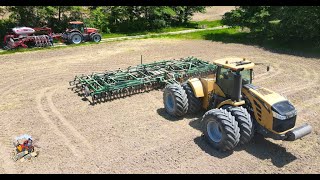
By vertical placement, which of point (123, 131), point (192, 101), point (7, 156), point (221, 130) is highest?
point (192, 101)

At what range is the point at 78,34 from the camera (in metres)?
25.8

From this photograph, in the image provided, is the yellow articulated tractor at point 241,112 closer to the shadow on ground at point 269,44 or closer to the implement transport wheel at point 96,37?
the shadow on ground at point 269,44

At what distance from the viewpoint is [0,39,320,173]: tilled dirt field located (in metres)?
9.20

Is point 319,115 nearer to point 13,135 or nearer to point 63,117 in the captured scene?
point 63,117

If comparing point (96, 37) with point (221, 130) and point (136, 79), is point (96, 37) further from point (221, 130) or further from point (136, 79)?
point (221, 130)

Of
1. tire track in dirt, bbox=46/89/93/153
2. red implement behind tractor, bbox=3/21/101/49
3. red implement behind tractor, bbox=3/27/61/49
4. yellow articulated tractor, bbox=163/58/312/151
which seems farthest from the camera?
red implement behind tractor, bbox=3/21/101/49

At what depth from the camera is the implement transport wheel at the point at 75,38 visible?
2538 cm

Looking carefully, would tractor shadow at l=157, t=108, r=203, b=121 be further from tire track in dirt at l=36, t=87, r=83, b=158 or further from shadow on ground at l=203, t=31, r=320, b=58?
shadow on ground at l=203, t=31, r=320, b=58

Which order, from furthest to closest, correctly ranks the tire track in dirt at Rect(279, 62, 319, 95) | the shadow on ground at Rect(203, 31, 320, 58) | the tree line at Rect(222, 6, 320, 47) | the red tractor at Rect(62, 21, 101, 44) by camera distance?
1. the red tractor at Rect(62, 21, 101, 44)
2. the shadow on ground at Rect(203, 31, 320, 58)
3. the tree line at Rect(222, 6, 320, 47)
4. the tire track in dirt at Rect(279, 62, 319, 95)

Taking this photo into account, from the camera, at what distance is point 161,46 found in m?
24.7

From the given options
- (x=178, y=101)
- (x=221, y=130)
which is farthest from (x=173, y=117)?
(x=221, y=130)

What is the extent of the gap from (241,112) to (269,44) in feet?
57.7

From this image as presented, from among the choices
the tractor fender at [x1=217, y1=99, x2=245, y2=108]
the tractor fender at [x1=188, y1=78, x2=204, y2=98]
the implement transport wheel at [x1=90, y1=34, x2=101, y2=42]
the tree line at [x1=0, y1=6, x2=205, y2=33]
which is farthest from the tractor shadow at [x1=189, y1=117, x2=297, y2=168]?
the tree line at [x1=0, y1=6, x2=205, y2=33]

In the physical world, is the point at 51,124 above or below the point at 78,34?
below
